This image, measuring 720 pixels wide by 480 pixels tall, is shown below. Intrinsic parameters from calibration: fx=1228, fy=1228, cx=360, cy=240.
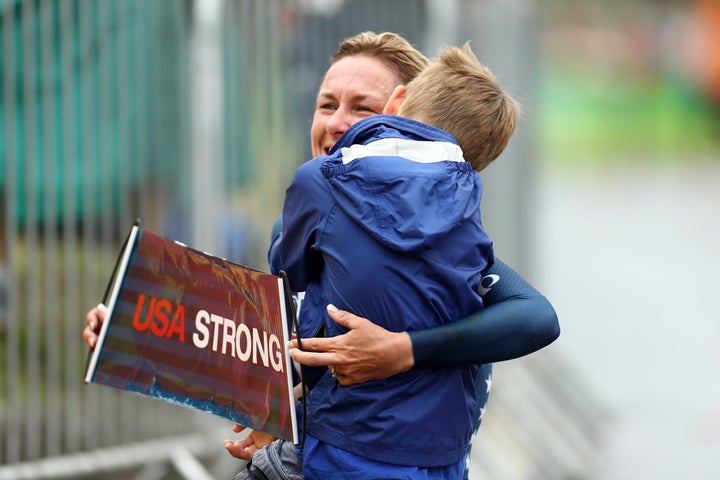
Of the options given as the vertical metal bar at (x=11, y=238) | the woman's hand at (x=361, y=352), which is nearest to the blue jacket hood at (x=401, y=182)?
the woman's hand at (x=361, y=352)

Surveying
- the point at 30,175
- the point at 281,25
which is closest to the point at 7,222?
the point at 30,175

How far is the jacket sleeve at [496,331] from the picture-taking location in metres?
2.20

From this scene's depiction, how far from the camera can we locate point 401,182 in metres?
2.17

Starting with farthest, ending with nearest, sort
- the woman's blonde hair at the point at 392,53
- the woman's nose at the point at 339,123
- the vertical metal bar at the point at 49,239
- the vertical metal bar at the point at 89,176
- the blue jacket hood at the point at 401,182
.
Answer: the vertical metal bar at the point at 89,176, the vertical metal bar at the point at 49,239, the woman's blonde hair at the point at 392,53, the woman's nose at the point at 339,123, the blue jacket hood at the point at 401,182

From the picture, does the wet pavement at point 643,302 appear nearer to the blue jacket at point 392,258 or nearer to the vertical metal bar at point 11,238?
the vertical metal bar at point 11,238

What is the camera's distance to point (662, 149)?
17.2m

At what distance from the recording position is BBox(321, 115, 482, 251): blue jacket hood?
7.07 ft

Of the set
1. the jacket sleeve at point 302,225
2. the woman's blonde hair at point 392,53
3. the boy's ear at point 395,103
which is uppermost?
the woman's blonde hair at point 392,53

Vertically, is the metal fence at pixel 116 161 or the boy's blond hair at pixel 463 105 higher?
the boy's blond hair at pixel 463 105

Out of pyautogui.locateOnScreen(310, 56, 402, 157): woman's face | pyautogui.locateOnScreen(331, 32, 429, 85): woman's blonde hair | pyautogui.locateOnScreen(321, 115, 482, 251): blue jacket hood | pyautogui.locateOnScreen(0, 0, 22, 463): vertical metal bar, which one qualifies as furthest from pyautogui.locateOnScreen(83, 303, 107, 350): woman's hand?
pyautogui.locateOnScreen(0, 0, 22, 463): vertical metal bar

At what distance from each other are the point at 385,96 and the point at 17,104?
2.15 meters

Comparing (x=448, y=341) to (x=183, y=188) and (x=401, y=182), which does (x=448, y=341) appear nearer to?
(x=401, y=182)

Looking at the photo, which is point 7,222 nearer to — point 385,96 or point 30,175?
point 30,175

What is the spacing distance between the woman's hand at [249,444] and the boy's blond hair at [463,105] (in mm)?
678
